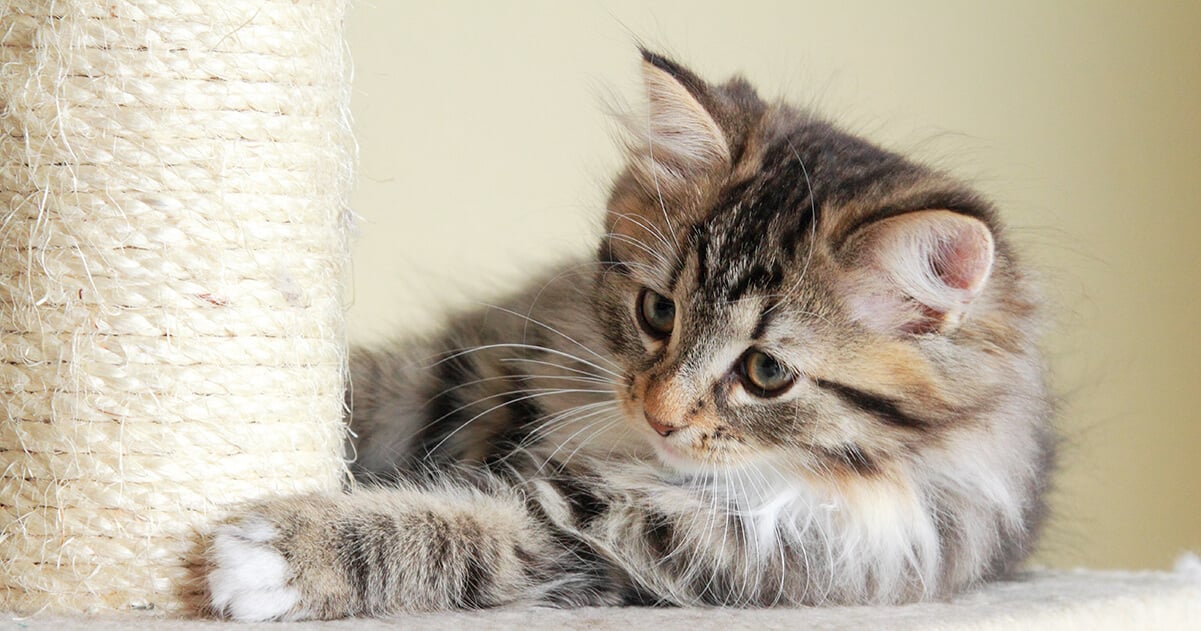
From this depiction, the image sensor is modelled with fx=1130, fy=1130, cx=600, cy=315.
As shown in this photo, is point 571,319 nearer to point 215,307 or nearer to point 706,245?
point 706,245

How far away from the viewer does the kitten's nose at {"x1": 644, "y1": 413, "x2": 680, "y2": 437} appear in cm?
136

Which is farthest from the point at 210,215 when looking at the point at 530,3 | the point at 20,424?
the point at 530,3

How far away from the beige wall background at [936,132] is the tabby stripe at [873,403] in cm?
108

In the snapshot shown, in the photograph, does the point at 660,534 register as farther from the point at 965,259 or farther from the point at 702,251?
the point at 965,259

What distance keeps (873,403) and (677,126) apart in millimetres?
473

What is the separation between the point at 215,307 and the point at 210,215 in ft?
0.33

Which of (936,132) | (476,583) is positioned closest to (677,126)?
(476,583)

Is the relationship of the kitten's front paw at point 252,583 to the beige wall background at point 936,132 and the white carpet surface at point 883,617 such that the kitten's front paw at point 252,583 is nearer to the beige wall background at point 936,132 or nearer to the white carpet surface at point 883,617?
→ the white carpet surface at point 883,617

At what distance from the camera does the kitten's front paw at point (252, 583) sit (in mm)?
1193

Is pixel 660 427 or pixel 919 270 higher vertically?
pixel 919 270

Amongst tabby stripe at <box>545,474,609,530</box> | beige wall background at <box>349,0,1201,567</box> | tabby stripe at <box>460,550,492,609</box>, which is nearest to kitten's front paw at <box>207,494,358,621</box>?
tabby stripe at <box>460,550,492,609</box>

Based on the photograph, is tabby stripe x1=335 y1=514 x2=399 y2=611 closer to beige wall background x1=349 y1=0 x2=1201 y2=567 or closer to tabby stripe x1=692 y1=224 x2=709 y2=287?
tabby stripe x1=692 y1=224 x2=709 y2=287

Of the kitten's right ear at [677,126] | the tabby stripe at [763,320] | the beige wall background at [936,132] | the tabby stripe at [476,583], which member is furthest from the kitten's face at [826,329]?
the beige wall background at [936,132]

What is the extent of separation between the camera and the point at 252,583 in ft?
3.91
